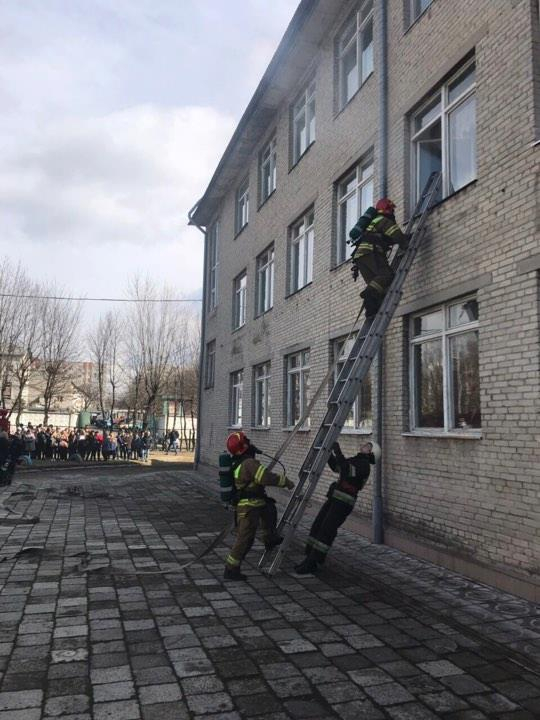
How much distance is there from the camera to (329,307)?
1123cm

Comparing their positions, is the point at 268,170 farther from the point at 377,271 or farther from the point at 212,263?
the point at 377,271

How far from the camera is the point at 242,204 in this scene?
62.7 feet

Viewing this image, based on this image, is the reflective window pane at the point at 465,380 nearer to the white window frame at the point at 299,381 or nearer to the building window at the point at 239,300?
the white window frame at the point at 299,381

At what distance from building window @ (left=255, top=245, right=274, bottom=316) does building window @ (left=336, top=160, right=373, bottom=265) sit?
13.5 feet

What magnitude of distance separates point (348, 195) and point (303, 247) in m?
2.40

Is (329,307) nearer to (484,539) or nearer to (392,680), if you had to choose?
(484,539)

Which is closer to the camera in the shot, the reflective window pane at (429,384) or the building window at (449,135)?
the building window at (449,135)

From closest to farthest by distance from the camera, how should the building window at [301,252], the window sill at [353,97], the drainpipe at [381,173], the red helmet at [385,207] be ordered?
the red helmet at [385,207]
the drainpipe at [381,173]
the window sill at [353,97]
the building window at [301,252]

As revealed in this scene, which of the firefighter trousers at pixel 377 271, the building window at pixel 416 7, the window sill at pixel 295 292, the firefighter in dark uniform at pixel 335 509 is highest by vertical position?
the building window at pixel 416 7

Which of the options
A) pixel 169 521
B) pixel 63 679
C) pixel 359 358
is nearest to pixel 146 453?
pixel 169 521

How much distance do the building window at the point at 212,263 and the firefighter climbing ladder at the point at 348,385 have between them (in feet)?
45.6

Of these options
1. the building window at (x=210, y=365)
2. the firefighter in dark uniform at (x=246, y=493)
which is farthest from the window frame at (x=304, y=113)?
the building window at (x=210, y=365)

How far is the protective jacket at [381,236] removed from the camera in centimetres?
790

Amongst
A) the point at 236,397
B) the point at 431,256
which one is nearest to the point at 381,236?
the point at 431,256
